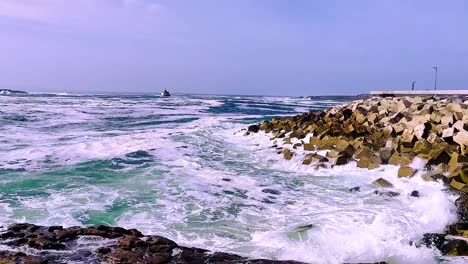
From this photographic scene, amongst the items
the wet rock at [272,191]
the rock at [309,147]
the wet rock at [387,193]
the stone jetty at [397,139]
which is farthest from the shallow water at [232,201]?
the rock at [309,147]

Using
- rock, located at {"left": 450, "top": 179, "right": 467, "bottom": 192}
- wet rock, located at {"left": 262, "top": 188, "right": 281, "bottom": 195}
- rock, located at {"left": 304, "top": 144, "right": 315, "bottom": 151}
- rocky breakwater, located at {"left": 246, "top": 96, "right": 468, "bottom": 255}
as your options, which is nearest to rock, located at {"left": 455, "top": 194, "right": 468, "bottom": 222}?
rocky breakwater, located at {"left": 246, "top": 96, "right": 468, "bottom": 255}

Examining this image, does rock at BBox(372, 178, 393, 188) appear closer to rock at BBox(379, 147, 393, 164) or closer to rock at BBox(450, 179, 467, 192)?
rock at BBox(450, 179, 467, 192)

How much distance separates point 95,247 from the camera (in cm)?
481

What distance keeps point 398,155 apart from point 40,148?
353 inches

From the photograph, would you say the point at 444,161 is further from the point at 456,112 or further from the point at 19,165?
the point at 19,165

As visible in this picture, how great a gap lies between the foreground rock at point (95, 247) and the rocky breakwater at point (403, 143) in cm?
264

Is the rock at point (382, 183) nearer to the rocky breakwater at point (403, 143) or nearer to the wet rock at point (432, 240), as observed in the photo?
the rocky breakwater at point (403, 143)

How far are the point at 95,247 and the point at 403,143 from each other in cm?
726

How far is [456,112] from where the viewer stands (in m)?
11.2

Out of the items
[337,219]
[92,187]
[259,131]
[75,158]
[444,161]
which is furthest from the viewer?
[259,131]

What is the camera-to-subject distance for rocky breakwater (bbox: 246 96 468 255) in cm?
727

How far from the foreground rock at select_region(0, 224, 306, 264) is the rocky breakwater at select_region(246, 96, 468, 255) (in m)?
2.64

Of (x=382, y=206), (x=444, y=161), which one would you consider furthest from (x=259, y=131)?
(x=382, y=206)

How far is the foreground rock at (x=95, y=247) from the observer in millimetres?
4484
